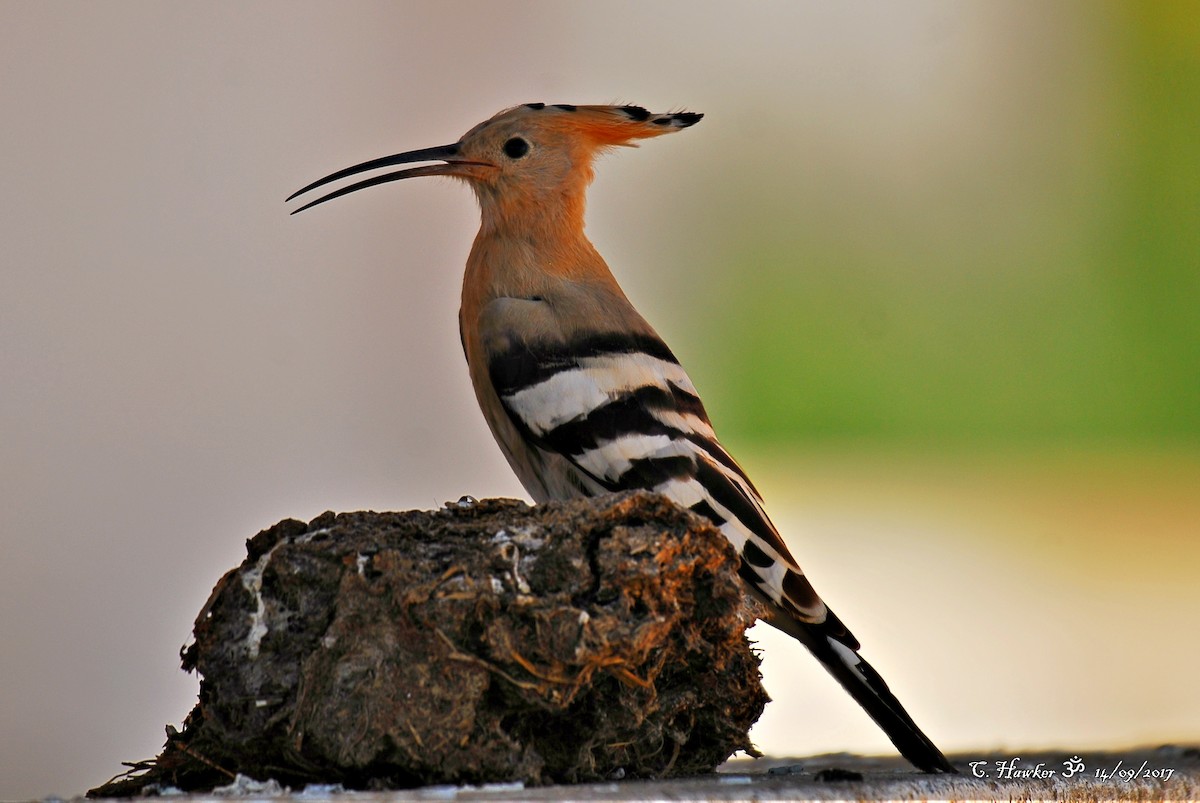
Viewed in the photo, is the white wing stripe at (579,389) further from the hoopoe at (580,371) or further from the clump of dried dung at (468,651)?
the clump of dried dung at (468,651)

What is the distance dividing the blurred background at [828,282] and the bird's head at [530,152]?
24.4 inches

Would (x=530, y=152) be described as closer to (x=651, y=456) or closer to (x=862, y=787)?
(x=651, y=456)

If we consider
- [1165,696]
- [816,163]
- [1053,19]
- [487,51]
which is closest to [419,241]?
[487,51]

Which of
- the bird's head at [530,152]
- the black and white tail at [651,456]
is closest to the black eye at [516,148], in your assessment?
the bird's head at [530,152]

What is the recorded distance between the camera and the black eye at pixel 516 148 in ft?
6.03

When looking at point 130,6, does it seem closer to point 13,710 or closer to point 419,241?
point 419,241

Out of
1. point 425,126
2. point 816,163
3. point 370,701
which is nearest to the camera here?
point 370,701

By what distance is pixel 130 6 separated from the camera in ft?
7.33

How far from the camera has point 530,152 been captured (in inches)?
72.6

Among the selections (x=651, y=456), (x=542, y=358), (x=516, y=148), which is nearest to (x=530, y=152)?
(x=516, y=148)

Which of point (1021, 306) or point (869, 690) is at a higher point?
point (1021, 306)

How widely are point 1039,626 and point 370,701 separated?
2181 mm

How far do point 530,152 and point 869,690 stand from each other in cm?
90

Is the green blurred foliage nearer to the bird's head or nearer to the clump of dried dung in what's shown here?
the bird's head
